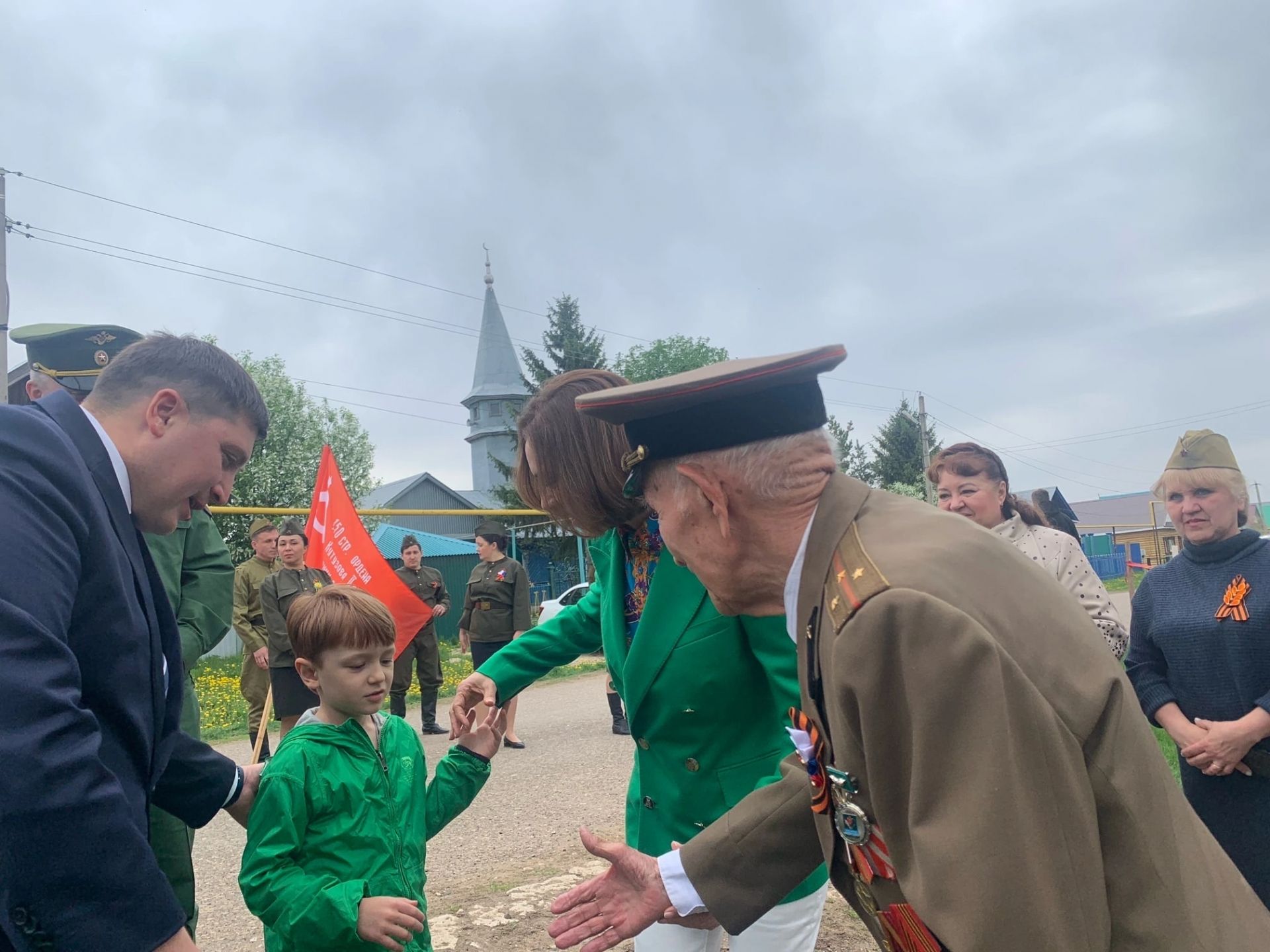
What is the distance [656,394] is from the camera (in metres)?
1.55

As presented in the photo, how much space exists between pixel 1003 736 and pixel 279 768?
1977 millimetres

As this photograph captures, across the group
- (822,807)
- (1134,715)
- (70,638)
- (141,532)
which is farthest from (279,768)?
(1134,715)

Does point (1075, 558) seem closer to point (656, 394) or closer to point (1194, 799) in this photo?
point (1194, 799)

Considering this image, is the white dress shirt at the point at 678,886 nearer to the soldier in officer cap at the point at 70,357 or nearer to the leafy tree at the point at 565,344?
the soldier in officer cap at the point at 70,357

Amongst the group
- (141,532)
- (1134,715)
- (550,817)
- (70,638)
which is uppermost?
(141,532)

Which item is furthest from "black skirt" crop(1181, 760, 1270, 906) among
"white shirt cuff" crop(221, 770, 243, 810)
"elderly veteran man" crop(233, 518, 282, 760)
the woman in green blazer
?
"elderly veteran man" crop(233, 518, 282, 760)

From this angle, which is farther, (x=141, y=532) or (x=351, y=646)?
(x=351, y=646)

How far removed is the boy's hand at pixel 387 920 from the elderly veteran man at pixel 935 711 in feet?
3.90

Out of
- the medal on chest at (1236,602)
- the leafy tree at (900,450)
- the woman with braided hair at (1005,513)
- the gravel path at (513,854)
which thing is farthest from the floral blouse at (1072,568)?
the leafy tree at (900,450)

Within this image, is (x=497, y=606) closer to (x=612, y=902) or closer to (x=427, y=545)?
(x=612, y=902)

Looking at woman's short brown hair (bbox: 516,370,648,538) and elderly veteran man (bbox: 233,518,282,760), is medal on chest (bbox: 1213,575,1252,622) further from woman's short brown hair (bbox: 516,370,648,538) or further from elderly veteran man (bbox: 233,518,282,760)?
elderly veteran man (bbox: 233,518,282,760)

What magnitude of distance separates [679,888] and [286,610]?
6.42m

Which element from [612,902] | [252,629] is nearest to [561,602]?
[252,629]

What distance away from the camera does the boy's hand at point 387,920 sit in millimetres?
2266
